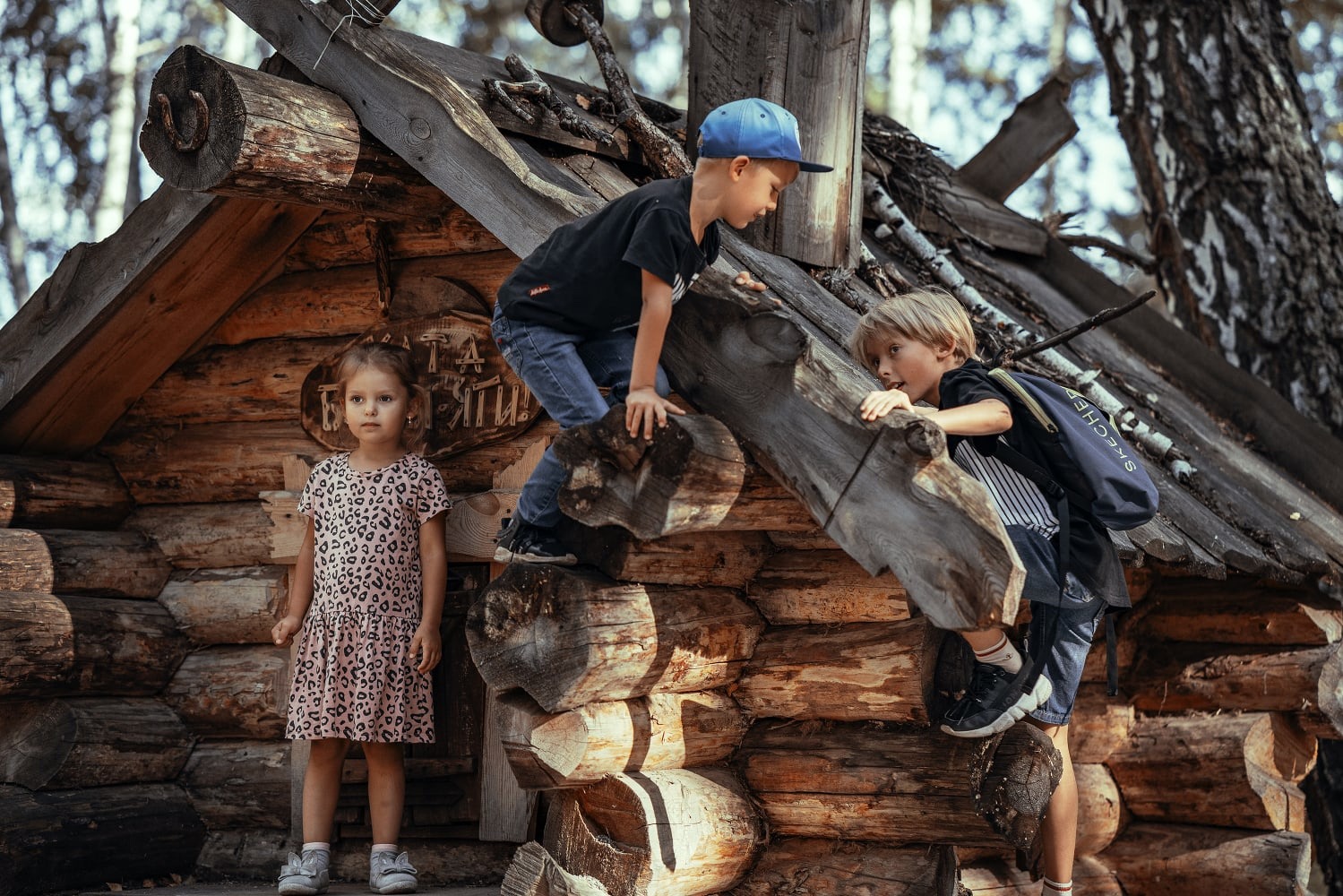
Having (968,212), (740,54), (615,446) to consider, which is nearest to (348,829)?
(615,446)

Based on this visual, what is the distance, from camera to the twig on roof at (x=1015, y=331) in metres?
5.71

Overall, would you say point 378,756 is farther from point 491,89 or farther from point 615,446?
point 491,89

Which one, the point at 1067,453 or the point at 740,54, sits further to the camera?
the point at 740,54

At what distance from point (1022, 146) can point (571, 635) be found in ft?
17.6

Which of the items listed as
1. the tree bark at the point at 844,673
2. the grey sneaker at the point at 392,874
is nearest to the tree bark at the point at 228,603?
the grey sneaker at the point at 392,874

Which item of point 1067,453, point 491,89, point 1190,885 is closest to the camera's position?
point 1067,453

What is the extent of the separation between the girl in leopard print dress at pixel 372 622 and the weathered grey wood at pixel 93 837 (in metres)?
1.00

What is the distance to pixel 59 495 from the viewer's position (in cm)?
588

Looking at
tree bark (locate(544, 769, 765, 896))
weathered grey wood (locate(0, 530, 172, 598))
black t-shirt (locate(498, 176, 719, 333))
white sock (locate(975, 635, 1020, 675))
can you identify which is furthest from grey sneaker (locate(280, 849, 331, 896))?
white sock (locate(975, 635, 1020, 675))

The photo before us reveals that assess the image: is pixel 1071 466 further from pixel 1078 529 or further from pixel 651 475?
pixel 651 475

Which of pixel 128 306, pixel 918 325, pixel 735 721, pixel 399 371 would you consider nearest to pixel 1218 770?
pixel 735 721

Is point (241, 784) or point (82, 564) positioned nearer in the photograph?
point (241, 784)

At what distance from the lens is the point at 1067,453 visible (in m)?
3.98

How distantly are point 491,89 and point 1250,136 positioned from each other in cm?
512
